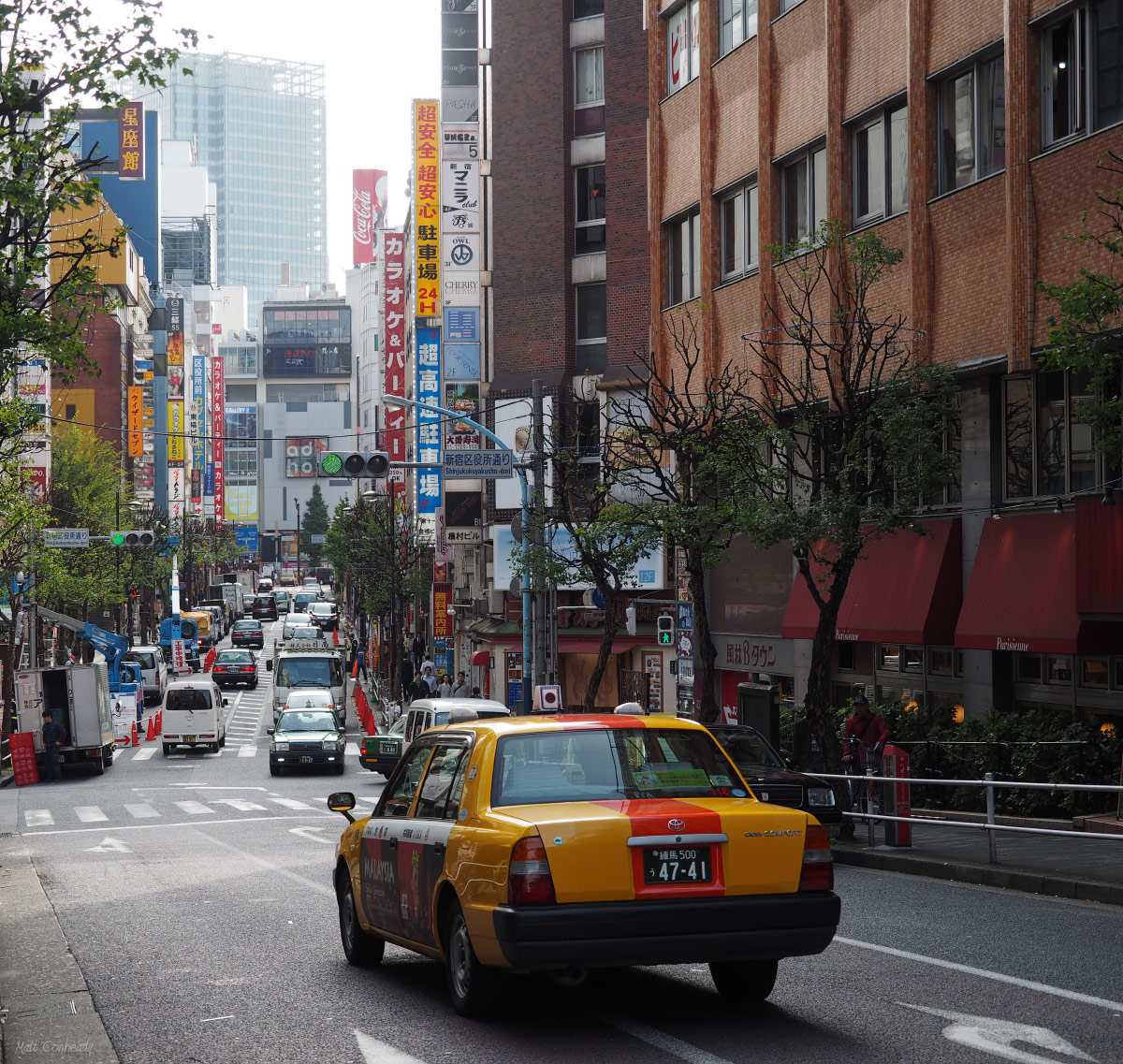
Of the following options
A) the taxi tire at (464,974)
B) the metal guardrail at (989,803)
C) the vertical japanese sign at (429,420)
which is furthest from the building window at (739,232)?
the vertical japanese sign at (429,420)

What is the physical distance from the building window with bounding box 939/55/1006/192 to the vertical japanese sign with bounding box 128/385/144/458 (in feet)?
302

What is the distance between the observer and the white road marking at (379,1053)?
306 inches

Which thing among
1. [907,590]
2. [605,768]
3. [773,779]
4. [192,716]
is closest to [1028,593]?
[907,590]

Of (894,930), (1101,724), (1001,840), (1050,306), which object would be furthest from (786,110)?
(894,930)

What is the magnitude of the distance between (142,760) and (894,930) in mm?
37243

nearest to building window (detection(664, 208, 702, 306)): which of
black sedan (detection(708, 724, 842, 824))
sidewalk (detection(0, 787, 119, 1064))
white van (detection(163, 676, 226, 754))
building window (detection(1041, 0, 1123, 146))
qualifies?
building window (detection(1041, 0, 1123, 146))

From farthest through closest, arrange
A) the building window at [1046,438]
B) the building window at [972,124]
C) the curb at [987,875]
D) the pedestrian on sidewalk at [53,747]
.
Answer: the pedestrian on sidewalk at [53,747], the building window at [972,124], the building window at [1046,438], the curb at [987,875]

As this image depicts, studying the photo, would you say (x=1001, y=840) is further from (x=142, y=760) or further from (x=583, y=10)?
(x=583, y=10)

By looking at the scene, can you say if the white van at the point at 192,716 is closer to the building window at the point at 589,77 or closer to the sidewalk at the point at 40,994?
the building window at the point at 589,77

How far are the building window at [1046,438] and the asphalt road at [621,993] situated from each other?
288 inches

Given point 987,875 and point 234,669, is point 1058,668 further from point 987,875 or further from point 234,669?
point 234,669

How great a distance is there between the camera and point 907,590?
24609 millimetres

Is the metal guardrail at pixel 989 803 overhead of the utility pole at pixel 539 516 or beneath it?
beneath

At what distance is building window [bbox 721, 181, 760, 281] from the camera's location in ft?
99.7
